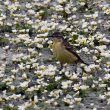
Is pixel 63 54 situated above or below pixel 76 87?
above

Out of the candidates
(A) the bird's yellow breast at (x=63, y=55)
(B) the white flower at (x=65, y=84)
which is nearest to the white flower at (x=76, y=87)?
(B) the white flower at (x=65, y=84)

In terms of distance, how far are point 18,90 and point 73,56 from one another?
1.41 metres

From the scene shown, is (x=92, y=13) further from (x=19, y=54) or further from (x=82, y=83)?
(x=82, y=83)

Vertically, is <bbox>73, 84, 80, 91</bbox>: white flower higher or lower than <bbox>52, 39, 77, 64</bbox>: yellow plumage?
lower

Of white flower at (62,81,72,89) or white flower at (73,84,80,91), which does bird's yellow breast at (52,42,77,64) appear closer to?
white flower at (62,81,72,89)

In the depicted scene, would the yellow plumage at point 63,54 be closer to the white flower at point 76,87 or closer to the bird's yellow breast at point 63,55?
the bird's yellow breast at point 63,55

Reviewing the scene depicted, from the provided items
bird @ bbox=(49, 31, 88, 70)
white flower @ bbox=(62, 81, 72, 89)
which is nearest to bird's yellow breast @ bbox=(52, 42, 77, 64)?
bird @ bbox=(49, 31, 88, 70)

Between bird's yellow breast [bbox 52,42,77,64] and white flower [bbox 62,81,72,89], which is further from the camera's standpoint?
bird's yellow breast [bbox 52,42,77,64]

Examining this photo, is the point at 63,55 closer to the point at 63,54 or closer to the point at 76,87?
the point at 63,54

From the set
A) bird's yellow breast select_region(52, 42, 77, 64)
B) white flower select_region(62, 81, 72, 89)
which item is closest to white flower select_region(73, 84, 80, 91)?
white flower select_region(62, 81, 72, 89)

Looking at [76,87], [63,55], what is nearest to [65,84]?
[76,87]

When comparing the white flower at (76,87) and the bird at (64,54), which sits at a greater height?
the bird at (64,54)

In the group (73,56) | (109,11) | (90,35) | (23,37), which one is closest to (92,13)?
(109,11)

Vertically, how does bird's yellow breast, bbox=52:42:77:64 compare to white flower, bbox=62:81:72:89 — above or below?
above
